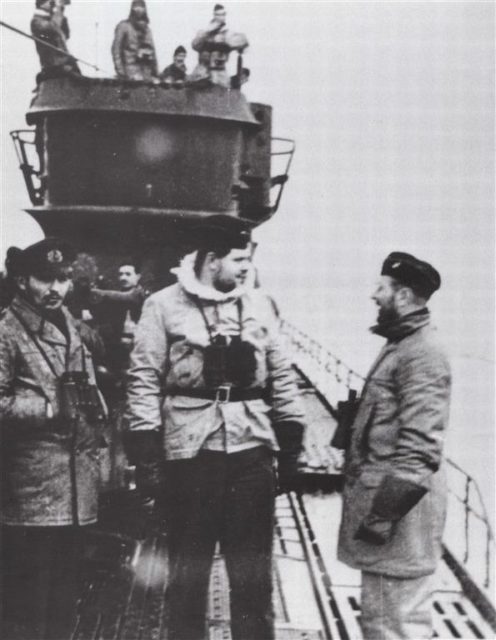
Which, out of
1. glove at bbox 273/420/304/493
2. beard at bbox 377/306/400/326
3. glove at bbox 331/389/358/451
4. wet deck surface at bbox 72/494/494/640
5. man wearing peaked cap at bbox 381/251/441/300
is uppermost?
man wearing peaked cap at bbox 381/251/441/300

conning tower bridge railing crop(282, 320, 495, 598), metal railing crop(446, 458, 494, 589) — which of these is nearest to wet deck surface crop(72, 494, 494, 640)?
metal railing crop(446, 458, 494, 589)

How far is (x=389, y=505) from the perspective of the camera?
2979 mm

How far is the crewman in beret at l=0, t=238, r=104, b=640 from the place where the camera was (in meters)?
3.45

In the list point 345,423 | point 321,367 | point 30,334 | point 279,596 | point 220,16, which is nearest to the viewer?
point 345,423

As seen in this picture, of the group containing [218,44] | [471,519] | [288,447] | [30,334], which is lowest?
[471,519]

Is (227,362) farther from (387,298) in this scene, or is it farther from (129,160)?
(129,160)

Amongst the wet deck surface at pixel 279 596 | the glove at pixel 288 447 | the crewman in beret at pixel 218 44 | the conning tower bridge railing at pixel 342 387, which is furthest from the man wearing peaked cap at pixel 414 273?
the crewman in beret at pixel 218 44

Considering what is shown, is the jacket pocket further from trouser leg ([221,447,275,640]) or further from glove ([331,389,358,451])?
trouser leg ([221,447,275,640])

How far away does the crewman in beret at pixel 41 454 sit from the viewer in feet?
11.3

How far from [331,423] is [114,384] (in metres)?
4.62

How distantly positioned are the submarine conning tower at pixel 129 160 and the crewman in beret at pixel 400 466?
12.4 feet

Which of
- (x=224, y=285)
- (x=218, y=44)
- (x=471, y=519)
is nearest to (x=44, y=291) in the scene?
(x=224, y=285)

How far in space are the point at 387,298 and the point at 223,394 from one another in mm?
824

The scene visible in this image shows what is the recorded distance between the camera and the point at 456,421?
23266mm
